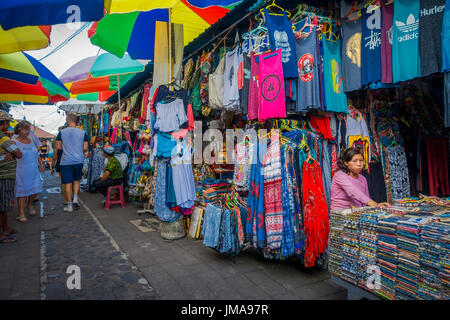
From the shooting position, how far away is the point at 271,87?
304cm

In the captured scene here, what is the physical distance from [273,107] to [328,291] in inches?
76.2

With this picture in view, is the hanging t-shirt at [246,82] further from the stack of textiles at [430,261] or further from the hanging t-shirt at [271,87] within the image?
the stack of textiles at [430,261]

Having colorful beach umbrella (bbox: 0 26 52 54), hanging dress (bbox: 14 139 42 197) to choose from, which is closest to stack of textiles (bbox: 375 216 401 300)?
colorful beach umbrella (bbox: 0 26 52 54)

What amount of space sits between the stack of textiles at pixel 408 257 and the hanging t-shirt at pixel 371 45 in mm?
1606

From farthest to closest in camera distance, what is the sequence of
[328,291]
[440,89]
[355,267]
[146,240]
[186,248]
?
[146,240]
[186,248]
[440,89]
[328,291]
[355,267]

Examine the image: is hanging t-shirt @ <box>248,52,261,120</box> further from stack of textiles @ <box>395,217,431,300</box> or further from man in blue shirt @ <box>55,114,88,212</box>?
man in blue shirt @ <box>55,114,88,212</box>

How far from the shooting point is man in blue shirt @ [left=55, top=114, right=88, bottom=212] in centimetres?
593

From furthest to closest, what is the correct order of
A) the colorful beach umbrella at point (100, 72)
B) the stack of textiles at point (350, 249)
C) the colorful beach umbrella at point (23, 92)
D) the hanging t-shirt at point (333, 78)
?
1. the colorful beach umbrella at point (23, 92)
2. the colorful beach umbrella at point (100, 72)
3. the hanging t-shirt at point (333, 78)
4. the stack of textiles at point (350, 249)

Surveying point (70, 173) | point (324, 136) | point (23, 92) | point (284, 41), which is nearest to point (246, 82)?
point (284, 41)

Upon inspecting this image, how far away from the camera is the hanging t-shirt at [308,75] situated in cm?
296

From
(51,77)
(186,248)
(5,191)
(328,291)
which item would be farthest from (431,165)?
(51,77)

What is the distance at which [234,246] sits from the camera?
3273 millimetres

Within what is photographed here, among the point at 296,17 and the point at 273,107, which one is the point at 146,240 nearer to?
the point at 273,107

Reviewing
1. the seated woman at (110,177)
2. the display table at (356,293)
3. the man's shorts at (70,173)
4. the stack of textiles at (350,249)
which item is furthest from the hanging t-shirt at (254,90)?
the man's shorts at (70,173)
